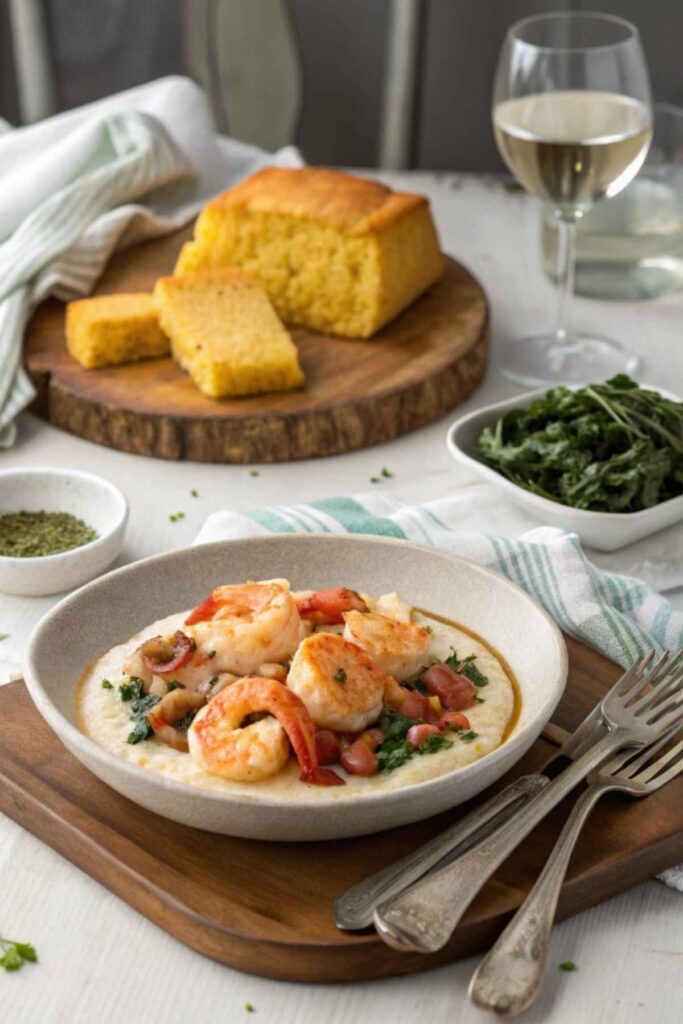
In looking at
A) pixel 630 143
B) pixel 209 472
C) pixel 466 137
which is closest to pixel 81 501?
pixel 209 472

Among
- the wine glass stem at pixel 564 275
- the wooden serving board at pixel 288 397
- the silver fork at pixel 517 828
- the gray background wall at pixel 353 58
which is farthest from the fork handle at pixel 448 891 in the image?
the gray background wall at pixel 353 58

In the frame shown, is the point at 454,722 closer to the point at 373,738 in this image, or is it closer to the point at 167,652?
the point at 373,738

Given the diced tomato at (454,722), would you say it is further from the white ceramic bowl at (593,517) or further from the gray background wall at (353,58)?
the gray background wall at (353,58)

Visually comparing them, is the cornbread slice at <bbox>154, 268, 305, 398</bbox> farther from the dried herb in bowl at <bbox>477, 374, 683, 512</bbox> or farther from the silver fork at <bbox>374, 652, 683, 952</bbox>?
the silver fork at <bbox>374, 652, 683, 952</bbox>

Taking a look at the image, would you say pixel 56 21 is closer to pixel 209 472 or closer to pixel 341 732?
pixel 209 472

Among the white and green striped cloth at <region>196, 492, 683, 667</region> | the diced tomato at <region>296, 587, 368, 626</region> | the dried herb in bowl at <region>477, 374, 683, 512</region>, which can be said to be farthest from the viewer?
the dried herb in bowl at <region>477, 374, 683, 512</region>

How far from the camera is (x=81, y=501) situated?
2.37 metres

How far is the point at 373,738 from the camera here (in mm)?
1580

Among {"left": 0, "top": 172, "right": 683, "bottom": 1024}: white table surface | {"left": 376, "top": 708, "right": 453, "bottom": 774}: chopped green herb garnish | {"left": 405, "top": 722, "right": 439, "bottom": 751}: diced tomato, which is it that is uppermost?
{"left": 405, "top": 722, "right": 439, "bottom": 751}: diced tomato

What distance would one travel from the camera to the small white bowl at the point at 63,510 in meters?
2.16

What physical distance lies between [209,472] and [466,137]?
2.75m

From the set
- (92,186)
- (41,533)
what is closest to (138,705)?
(41,533)

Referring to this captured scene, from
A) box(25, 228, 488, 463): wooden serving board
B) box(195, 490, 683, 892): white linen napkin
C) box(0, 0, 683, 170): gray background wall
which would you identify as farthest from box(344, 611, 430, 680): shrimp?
box(0, 0, 683, 170): gray background wall

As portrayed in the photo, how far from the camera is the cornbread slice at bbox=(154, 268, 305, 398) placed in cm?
270
